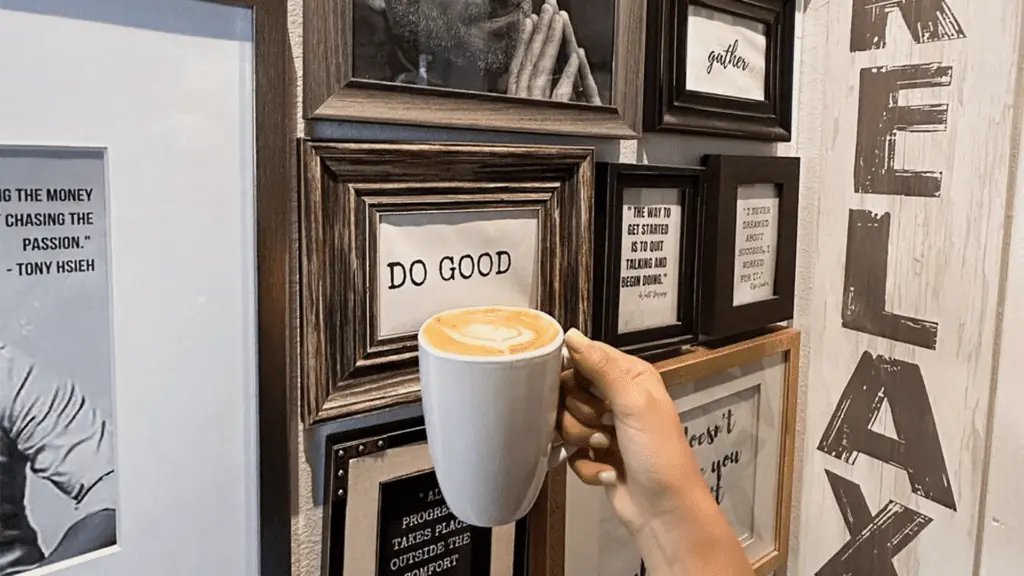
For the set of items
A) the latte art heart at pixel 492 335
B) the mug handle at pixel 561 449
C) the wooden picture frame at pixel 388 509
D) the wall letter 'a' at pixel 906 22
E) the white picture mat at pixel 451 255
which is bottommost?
the wooden picture frame at pixel 388 509

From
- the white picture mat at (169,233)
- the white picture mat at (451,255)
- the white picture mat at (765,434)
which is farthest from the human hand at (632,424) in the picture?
the white picture mat at (765,434)

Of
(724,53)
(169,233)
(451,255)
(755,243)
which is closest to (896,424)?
(755,243)

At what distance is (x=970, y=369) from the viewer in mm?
809

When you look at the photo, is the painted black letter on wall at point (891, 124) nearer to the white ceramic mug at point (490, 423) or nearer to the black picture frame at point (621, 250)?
the black picture frame at point (621, 250)

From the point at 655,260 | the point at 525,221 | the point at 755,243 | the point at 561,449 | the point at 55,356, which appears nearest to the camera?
the point at 55,356

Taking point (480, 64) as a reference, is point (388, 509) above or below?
below

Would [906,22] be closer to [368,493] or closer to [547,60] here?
[547,60]

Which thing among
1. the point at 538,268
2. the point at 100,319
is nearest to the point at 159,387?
the point at 100,319

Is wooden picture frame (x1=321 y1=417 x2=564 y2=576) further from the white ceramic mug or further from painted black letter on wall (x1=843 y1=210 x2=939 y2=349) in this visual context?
painted black letter on wall (x1=843 y1=210 x2=939 y2=349)

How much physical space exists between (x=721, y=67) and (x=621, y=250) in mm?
257

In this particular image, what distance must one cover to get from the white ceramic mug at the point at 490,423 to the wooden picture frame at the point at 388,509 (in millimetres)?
127

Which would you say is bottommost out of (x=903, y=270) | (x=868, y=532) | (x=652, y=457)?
(x=868, y=532)

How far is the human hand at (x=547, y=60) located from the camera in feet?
2.10

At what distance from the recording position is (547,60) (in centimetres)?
66
